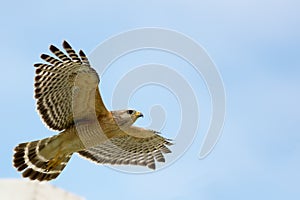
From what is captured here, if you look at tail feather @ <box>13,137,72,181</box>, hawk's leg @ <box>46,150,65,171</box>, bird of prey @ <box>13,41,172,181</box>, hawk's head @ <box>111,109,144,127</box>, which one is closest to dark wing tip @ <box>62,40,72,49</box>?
bird of prey @ <box>13,41,172,181</box>

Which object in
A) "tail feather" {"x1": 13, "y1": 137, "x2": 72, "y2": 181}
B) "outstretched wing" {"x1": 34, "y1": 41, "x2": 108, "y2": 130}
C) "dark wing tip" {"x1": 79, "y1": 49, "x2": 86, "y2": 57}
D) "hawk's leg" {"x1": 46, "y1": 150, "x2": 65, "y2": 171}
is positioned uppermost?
"dark wing tip" {"x1": 79, "y1": 49, "x2": 86, "y2": 57}

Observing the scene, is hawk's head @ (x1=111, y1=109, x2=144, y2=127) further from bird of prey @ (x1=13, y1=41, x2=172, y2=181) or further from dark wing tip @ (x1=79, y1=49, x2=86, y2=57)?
dark wing tip @ (x1=79, y1=49, x2=86, y2=57)

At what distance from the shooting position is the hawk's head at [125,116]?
1173 cm

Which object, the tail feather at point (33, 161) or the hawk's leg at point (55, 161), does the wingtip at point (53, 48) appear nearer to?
the tail feather at point (33, 161)

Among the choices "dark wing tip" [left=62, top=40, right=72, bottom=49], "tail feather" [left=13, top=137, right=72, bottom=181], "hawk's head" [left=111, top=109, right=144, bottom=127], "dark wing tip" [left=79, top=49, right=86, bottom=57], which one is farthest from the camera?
"tail feather" [left=13, top=137, right=72, bottom=181]

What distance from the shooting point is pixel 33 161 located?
12.4 m

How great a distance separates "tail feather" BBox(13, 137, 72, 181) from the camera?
484 inches

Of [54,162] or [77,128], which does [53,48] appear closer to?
[77,128]

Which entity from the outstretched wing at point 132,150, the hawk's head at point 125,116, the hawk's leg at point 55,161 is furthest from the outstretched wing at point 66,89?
the outstretched wing at point 132,150

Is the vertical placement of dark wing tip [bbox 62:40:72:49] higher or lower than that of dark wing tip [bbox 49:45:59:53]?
higher

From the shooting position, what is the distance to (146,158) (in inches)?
506

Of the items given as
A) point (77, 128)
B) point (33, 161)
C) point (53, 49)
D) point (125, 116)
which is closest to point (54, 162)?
point (33, 161)

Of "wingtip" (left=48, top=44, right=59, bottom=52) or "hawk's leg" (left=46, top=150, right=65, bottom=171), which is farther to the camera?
"hawk's leg" (left=46, top=150, right=65, bottom=171)

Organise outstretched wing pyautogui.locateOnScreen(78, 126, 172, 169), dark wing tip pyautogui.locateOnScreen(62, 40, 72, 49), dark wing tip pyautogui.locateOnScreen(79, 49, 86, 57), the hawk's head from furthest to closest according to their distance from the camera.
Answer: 1. outstretched wing pyautogui.locateOnScreen(78, 126, 172, 169)
2. the hawk's head
3. dark wing tip pyautogui.locateOnScreen(62, 40, 72, 49)
4. dark wing tip pyautogui.locateOnScreen(79, 49, 86, 57)
